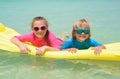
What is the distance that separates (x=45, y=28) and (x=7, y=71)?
0.81m

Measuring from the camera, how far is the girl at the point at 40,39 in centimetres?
356

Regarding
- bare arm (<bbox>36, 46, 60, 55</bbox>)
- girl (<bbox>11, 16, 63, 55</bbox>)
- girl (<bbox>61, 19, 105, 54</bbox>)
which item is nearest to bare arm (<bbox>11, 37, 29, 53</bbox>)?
girl (<bbox>11, 16, 63, 55</bbox>)

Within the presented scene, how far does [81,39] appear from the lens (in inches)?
137

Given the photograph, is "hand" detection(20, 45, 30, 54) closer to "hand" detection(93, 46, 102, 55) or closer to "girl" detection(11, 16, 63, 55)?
"girl" detection(11, 16, 63, 55)

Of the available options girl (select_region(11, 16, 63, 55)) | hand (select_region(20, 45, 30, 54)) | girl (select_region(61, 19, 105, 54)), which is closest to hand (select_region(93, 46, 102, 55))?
girl (select_region(61, 19, 105, 54))

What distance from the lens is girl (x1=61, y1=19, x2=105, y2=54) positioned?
A: 3.40 meters

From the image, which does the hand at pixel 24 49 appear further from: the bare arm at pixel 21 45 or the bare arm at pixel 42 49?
the bare arm at pixel 42 49

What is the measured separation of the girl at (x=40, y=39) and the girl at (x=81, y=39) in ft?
0.64

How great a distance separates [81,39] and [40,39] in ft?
1.89

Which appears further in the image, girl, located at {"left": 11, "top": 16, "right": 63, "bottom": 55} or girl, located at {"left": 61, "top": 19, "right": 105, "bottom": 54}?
girl, located at {"left": 11, "top": 16, "right": 63, "bottom": 55}

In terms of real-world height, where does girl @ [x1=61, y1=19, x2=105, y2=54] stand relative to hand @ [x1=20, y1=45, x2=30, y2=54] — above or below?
above

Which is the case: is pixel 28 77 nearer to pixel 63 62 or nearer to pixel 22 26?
pixel 63 62

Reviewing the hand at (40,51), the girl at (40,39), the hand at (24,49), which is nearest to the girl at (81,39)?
the girl at (40,39)

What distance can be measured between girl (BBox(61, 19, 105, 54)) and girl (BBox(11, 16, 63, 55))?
0.20m
